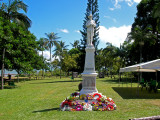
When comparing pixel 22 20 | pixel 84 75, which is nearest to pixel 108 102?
pixel 84 75

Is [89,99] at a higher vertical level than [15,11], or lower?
lower

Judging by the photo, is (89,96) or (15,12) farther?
(15,12)

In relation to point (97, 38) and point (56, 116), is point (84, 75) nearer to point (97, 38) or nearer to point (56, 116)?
point (56, 116)

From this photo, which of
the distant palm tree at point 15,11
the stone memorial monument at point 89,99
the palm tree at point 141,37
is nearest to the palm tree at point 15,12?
the distant palm tree at point 15,11

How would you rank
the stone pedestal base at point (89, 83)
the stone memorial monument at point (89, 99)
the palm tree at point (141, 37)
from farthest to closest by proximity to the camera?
1. the palm tree at point (141, 37)
2. the stone pedestal base at point (89, 83)
3. the stone memorial monument at point (89, 99)

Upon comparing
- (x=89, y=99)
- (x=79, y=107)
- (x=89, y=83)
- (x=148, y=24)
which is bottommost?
(x=79, y=107)

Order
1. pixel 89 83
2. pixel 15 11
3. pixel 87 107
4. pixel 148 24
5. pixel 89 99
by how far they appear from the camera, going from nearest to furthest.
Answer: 1. pixel 87 107
2. pixel 89 99
3. pixel 89 83
4. pixel 15 11
5. pixel 148 24

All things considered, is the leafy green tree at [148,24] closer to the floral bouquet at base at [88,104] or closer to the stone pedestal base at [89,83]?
the stone pedestal base at [89,83]

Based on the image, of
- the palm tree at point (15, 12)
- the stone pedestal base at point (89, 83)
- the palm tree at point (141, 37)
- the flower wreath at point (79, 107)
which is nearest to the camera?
the flower wreath at point (79, 107)

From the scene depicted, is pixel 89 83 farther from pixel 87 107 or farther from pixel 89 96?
pixel 87 107

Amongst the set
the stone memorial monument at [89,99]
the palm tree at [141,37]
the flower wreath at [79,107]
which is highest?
Answer: the palm tree at [141,37]

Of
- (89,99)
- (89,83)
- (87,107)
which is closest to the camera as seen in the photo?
(87,107)

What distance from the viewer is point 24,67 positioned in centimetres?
1525

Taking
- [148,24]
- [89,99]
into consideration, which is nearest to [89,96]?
[89,99]
